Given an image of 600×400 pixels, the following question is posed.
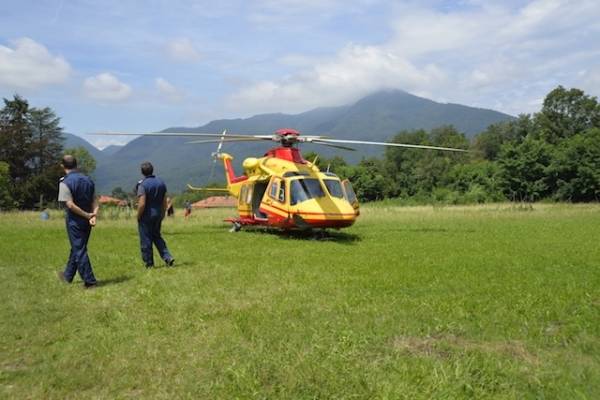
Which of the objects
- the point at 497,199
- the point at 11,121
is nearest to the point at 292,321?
the point at 497,199

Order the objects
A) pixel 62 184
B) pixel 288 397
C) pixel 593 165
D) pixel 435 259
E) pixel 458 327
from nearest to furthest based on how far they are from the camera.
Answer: pixel 288 397 → pixel 458 327 → pixel 62 184 → pixel 435 259 → pixel 593 165

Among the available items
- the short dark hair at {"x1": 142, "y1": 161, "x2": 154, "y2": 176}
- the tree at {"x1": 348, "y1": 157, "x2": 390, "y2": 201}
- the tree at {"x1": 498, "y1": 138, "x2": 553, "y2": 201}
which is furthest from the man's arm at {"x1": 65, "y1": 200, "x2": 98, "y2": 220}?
the tree at {"x1": 348, "y1": 157, "x2": 390, "y2": 201}

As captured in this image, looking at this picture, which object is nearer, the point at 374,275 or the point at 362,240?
the point at 374,275

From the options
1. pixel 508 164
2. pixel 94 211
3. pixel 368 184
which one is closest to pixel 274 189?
pixel 94 211

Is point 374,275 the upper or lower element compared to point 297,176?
lower

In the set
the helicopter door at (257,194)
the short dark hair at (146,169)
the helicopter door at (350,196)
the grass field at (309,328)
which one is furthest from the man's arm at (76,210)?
the helicopter door at (257,194)

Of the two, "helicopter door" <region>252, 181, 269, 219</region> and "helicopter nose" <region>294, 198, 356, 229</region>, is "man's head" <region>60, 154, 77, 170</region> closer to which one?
"helicopter nose" <region>294, 198, 356, 229</region>

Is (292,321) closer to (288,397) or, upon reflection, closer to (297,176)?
(288,397)

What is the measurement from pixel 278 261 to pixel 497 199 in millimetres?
48363

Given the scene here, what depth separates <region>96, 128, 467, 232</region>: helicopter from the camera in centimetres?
1517

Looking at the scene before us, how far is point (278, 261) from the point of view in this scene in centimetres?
1063

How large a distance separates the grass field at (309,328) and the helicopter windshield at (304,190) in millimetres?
4518

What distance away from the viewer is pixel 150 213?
990 centimetres

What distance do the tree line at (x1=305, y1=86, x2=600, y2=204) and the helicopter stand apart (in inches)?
111
